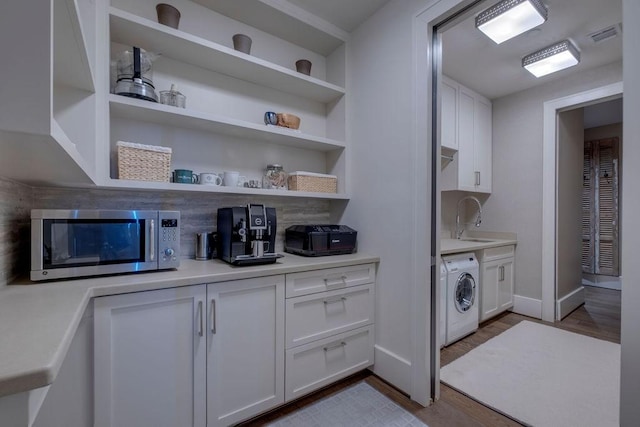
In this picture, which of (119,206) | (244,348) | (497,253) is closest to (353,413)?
(244,348)

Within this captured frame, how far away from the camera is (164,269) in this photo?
4.59 feet

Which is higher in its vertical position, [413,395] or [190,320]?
[190,320]

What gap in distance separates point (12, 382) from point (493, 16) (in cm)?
277

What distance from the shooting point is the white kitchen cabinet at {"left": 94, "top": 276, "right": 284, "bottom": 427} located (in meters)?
1.13

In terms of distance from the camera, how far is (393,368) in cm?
181

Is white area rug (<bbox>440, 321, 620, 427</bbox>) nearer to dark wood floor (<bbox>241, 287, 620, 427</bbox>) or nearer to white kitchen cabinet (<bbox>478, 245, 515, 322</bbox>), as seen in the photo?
dark wood floor (<bbox>241, 287, 620, 427</bbox>)

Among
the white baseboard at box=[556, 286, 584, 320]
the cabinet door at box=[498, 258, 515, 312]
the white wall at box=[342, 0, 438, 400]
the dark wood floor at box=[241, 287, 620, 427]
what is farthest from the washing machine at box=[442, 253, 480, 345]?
the white baseboard at box=[556, 286, 584, 320]

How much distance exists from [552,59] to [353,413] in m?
3.25

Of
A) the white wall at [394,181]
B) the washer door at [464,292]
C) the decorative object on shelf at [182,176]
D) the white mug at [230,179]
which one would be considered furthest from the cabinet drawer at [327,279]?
the washer door at [464,292]

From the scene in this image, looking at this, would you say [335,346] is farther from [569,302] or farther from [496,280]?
[569,302]

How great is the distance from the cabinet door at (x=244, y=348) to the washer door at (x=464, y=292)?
165cm

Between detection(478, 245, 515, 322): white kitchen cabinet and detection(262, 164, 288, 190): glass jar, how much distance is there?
2095 mm

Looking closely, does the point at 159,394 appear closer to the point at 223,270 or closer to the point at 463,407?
the point at 223,270

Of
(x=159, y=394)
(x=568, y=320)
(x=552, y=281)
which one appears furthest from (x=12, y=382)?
(x=568, y=320)
